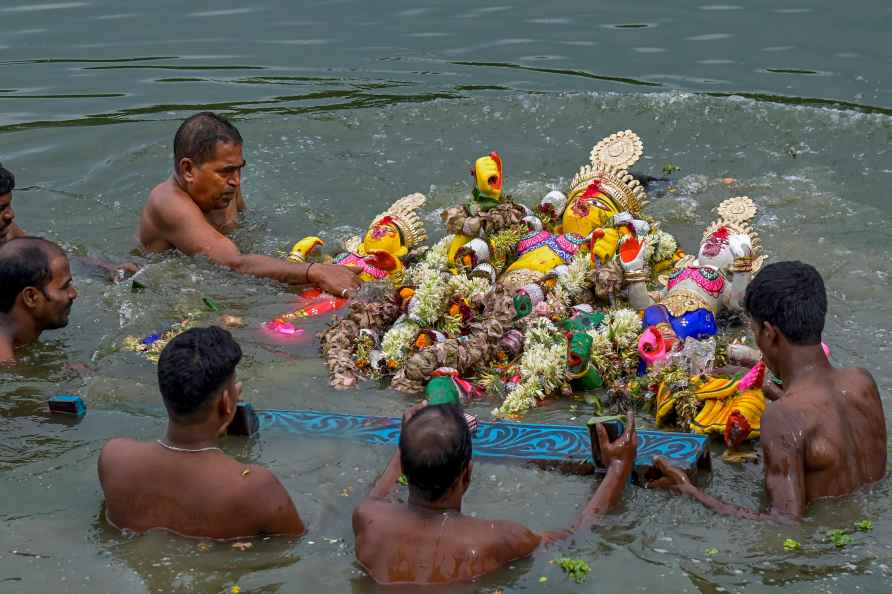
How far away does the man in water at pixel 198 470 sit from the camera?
4703 millimetres

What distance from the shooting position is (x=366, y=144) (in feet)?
35.6

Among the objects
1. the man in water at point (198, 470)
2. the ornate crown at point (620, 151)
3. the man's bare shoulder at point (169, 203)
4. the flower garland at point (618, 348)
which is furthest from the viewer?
the man's bare shoulder at point (169, 203)

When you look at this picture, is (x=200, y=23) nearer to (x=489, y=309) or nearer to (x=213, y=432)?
(x=489, y=309)

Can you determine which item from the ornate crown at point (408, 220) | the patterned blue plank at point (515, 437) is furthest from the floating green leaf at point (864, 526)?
the ornate crown at point (408, 220)

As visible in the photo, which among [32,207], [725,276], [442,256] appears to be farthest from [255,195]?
[725,276]

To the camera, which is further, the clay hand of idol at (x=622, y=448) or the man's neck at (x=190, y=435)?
the clay hand of idol at (x=622, y=448)

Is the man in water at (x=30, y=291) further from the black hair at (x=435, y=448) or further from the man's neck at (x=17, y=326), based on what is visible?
the black hair at (x=435, y=448)

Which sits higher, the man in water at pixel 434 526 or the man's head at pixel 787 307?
the man's head at pixel 787 307

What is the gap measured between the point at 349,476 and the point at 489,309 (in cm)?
150

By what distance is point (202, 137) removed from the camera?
8.30 meters

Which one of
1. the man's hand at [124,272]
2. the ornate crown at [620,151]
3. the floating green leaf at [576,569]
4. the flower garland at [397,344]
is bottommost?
the floating green leaf at [576,569]

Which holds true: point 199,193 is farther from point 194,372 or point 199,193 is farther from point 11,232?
point 194,372

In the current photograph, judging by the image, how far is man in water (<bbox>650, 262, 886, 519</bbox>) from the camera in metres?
4.67

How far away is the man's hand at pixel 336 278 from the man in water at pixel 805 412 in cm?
305
